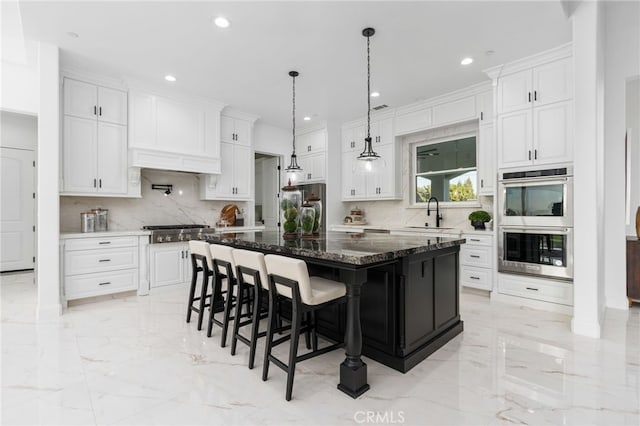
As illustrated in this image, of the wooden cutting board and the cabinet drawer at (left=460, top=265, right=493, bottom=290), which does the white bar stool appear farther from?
the wooden cutting board

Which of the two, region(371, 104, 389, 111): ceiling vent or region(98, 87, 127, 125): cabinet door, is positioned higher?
region(371, 104, 389, 111): ceiling vent

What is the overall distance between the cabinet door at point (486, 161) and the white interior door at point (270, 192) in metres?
3.96

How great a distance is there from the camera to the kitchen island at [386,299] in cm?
197

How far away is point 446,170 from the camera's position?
5164 millimetres

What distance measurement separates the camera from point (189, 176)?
532 centimetres

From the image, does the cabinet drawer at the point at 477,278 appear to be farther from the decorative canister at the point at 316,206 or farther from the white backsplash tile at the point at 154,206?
the white backsplash tile at the point at 154,206

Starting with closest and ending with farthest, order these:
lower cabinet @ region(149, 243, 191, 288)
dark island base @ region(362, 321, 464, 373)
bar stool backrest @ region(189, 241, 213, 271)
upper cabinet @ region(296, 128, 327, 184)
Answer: dark island base @ region(362, 321, 464, 373) → bar stool backrest @ region(189, 241, 213, 271) → lower cabinet @ region(149, 243, 191, 288) → upper cabinet @ region(296, 128, 327, 184)

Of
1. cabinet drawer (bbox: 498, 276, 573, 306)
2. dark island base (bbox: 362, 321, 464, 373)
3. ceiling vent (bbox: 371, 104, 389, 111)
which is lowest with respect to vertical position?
dark island base (bbox: 362, 321, 464, 373)

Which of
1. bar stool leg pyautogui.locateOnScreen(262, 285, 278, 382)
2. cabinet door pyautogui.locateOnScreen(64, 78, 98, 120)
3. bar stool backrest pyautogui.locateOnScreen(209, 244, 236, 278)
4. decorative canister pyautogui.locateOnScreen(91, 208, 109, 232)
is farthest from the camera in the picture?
decorative canister pyautogui.locateOnScreen(91, 208, 109, 232)

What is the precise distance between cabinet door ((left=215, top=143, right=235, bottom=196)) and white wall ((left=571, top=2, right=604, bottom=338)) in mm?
4730

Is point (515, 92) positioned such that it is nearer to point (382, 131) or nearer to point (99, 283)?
point (382, 131)

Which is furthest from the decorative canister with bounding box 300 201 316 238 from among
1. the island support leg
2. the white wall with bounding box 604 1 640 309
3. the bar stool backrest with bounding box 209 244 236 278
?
the white wall with bounding box 604 1 640 309

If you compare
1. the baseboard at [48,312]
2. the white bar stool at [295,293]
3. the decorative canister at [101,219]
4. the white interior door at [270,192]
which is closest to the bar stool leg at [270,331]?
the white bar stool at [295,293]

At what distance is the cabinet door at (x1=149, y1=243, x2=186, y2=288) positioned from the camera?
14.1 ft
